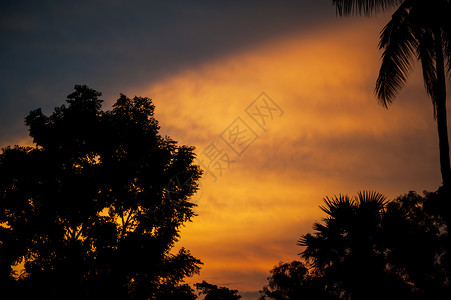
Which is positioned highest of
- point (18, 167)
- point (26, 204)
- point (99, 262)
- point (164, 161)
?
point (164, 161)

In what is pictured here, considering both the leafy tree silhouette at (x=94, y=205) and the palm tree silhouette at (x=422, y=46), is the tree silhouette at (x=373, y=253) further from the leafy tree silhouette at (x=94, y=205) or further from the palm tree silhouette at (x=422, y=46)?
the leafy tree silhouette at (x=94, y=205)

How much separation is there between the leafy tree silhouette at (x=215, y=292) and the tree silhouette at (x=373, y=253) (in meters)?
46.5

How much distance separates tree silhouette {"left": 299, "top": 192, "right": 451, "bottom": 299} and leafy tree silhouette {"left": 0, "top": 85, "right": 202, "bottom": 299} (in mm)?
11793

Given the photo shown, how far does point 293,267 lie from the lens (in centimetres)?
4709

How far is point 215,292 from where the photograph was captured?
183 ft

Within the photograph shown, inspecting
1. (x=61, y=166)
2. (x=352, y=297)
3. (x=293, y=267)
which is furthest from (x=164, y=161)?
(x=293, y=267)

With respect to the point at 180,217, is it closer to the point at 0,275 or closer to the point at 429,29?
the point at 0,275

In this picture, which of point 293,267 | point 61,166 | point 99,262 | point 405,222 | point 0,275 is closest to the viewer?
point 405,222

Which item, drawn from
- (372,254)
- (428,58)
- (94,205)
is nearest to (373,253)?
(372,254)

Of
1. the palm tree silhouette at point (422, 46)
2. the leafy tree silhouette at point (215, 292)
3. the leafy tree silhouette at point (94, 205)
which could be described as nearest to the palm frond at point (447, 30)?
the palm tree silhouette at point (422, 46)

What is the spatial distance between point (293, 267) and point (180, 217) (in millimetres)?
29789

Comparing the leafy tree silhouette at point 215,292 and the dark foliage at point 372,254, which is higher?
the leafy tree silhouette at point 215,292

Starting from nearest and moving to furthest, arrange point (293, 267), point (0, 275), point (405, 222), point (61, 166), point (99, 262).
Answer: point (405, 222) < point (0, 275) < point (99, 262) < point (61, 166) < point (293, 267)

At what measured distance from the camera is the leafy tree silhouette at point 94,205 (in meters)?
20.0
